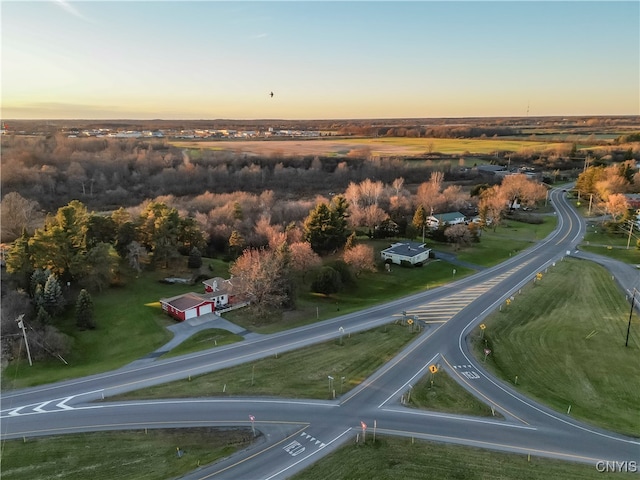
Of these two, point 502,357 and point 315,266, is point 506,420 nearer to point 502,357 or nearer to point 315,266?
point 502,357

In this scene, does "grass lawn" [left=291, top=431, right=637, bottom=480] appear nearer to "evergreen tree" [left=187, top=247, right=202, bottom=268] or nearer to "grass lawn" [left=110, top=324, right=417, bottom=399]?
"grass lawn" [left=110, top=324, right=417, bottom=399]

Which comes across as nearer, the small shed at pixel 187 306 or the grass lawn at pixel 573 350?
the grass lawn at pixel 573 350

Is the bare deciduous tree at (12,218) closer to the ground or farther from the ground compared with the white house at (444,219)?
farther from the ground

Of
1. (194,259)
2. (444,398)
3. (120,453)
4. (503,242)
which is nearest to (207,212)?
(194,259)

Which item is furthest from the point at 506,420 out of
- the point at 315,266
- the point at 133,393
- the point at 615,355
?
the point at 315,266

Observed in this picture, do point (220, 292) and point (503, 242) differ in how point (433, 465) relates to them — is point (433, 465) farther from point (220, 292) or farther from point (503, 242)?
point (503, 242)

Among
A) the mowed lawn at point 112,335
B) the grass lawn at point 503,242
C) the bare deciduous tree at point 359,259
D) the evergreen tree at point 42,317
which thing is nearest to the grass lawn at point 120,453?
the mowed lawn at point 112,335

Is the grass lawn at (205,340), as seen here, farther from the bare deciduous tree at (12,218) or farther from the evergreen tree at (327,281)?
the bare deciduous tree at (12,218)

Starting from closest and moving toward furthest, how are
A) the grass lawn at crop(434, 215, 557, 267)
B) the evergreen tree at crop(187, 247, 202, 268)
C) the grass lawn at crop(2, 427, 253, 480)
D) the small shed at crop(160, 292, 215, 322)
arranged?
1. the grass lawn at crop(2, 427, 253, 480)
2. the small shed at crop(160, 292, 215, 322)
3. the evergreen tree at crop(187, 247, 202, 268)
4. the grass lawn at crop(434, 215, 557, 267)

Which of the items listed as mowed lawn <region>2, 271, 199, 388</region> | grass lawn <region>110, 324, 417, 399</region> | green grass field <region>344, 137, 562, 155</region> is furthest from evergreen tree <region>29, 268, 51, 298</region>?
green grass field <region>344, 137, 562, 155</region>
